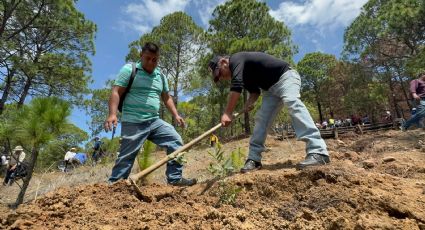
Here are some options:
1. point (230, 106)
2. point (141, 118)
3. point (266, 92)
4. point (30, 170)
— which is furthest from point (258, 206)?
point (30, 170)

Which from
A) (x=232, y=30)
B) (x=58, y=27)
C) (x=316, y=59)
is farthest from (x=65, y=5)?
(x=316, y=59)

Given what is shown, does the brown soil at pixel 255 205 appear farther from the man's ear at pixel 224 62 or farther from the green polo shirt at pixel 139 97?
the man's ear at pixel 224 62

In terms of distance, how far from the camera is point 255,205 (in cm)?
201

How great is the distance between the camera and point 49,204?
2.01 m

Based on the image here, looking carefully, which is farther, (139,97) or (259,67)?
(139,97)

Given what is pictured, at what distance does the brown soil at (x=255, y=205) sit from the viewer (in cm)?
174

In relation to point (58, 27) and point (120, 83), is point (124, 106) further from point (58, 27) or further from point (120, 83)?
point (58, 27)

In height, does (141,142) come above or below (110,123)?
below

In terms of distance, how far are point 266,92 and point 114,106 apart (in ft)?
4.26

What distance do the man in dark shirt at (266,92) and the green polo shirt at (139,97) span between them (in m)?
0.61

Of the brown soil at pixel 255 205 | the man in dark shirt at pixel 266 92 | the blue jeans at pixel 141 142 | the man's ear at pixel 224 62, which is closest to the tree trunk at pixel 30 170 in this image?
the blue jeans at pixel 141 142

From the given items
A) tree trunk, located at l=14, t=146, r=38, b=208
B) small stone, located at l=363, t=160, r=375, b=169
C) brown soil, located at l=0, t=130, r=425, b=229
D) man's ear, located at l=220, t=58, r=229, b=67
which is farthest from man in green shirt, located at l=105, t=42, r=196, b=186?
tree trunk, located at l=14, t=146, r=38, b=208

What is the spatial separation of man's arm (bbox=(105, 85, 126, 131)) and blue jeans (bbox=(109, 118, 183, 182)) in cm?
12

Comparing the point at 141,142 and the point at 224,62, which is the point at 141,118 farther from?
the point at 224,62
